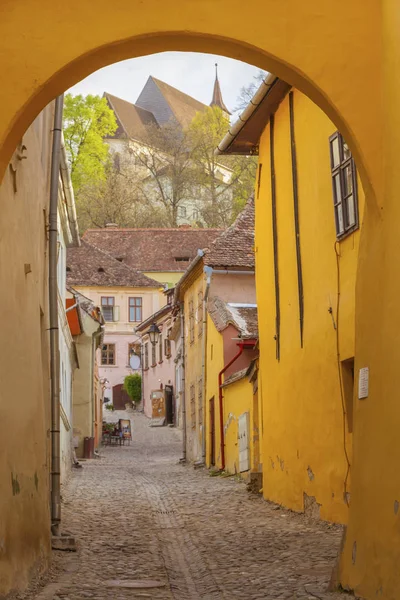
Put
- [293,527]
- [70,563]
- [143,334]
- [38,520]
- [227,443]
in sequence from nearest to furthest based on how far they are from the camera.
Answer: [38,520], [70,563], [293,527], [227,443], [143,334]

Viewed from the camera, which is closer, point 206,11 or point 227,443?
point 206,11

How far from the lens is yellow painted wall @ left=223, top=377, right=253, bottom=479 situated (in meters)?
20.8

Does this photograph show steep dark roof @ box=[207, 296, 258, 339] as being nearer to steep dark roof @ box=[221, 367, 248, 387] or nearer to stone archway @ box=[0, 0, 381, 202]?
steep dark roof @ box=[221, 367, 248, 387]

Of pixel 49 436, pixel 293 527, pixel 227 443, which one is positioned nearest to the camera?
pixel 49 436

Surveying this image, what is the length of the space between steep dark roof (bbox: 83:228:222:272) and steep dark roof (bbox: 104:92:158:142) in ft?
82.6

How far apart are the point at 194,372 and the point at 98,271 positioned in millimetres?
29910

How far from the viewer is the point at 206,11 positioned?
742cm

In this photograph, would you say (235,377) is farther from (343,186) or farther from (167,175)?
(167,175)

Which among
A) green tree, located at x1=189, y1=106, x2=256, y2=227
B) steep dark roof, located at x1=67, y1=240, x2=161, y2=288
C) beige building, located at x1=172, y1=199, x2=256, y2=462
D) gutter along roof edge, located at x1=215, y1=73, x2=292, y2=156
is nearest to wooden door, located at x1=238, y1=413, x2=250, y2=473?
beige building, located at x1=172, y1=199, x2=256, y2=462

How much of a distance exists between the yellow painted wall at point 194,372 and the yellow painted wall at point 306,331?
1224 cm

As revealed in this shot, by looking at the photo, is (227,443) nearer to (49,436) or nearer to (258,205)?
(258,205)

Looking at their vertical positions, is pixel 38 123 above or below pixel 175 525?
above

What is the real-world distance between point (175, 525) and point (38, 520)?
4380 mm

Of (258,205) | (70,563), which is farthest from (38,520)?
(258,205)
